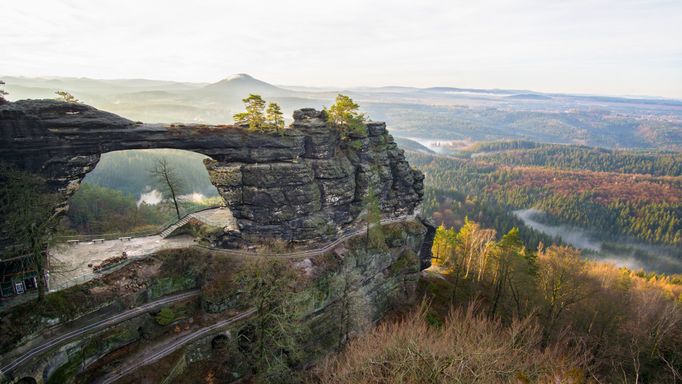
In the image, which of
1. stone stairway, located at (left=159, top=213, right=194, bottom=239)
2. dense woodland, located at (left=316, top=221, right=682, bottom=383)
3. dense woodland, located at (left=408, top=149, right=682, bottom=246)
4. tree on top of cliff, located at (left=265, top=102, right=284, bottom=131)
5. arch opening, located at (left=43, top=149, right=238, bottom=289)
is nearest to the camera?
dense woodland, located at (left=316, top=221, right=682, bottom=383)

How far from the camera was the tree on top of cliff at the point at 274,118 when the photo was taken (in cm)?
4175

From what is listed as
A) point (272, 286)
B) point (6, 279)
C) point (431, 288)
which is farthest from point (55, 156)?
point (431, 288)

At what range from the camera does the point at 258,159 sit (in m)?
41.0

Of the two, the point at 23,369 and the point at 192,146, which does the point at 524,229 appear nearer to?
the point at 192,146

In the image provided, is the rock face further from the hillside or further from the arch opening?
the hillside

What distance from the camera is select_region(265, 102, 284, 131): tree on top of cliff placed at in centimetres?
4175

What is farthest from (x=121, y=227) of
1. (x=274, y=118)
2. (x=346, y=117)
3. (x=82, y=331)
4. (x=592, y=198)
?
(x=592, y=198)

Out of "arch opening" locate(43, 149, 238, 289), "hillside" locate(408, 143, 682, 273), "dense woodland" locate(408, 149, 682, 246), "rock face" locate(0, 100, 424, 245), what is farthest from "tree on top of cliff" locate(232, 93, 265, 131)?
"dense woodland" locate(408, 149, 682, 246)

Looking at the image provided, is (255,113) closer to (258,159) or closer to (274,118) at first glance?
(274,118)

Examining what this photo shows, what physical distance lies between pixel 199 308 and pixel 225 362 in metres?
6.24

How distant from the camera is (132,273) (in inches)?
1378

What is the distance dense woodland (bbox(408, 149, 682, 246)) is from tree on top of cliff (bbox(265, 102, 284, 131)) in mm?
92084

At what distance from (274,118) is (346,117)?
9.97 metres

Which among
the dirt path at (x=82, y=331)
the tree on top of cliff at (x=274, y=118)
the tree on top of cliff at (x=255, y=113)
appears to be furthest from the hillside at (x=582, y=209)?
the dirt path at (x=82, y=331)
